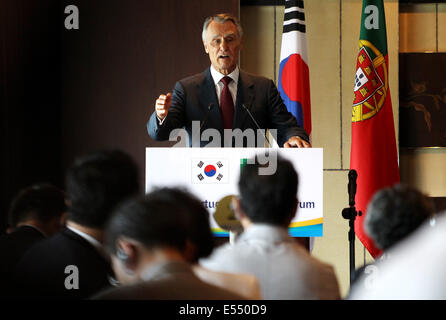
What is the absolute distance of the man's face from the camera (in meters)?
3.68

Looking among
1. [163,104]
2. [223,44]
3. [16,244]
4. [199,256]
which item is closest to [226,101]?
[223,44]

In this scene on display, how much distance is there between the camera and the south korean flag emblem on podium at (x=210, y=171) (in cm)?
294

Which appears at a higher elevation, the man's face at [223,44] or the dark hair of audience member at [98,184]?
the man's face at [223,44]

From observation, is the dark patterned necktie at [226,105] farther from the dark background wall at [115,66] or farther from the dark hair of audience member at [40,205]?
the dark background wall at [115,66]

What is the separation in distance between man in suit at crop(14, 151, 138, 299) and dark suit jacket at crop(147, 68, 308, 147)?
5.64ft

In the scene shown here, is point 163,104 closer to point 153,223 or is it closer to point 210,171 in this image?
point 210,171

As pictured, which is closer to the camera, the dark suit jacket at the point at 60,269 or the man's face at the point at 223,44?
the dark suit jacket at the point at 60,269

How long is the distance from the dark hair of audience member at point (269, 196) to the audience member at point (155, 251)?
1.55 ft

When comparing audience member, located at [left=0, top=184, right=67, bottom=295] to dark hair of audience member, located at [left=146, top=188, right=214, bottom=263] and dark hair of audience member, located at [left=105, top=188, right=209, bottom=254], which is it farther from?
dark hair of audience member, located at [left=105, top=188, right=209, bottom=254]

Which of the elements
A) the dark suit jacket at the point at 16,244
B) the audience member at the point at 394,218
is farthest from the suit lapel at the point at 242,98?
the audience member at the point at 394,218

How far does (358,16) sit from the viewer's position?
21.7ft

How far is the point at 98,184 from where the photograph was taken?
1.87 m

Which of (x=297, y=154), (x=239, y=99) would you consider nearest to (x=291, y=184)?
(x=297, y=154)
